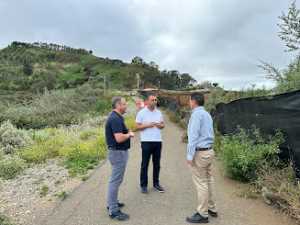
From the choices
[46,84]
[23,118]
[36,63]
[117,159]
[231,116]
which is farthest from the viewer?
[36,63]

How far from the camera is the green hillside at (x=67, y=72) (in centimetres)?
5319

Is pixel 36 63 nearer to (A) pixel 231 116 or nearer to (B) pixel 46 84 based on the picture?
(B) pixel 46 84

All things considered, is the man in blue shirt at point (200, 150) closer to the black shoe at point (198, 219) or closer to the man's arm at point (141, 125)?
the black shoe at point (198, 219)

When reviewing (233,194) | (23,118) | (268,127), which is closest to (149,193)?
(233,194)

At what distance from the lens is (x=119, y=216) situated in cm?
625

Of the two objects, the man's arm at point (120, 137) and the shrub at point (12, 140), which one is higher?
the man's arm at point (120, 137)

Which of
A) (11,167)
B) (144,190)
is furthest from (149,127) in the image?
(11,167)

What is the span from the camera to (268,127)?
7.97 meters

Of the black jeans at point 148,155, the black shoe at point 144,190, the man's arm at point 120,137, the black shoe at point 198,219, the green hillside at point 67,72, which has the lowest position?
the black shoe at point 198,219

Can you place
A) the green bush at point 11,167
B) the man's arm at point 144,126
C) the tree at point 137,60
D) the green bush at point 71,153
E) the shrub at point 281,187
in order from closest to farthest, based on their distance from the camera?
the shrub at point 281,187 → the man's arm at point 144,126 → the green bush at point 11,167 → the green bush at point 71,153 → the tree at point 137,60

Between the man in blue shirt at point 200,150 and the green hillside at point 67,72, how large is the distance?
32.9m

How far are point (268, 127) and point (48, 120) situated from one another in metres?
16.7

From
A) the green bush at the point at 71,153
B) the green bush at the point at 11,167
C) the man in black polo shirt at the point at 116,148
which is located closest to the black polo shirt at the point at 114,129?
the man in black polo shirt at the point at 116,148

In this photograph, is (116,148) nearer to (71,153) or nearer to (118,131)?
(118,131)
